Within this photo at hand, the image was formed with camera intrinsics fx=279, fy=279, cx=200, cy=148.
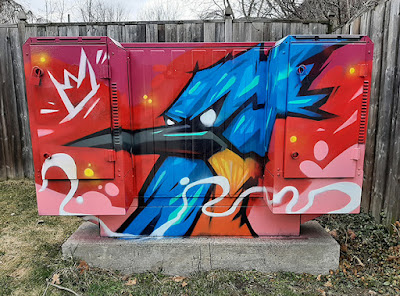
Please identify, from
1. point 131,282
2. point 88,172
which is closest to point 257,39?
point 88,172

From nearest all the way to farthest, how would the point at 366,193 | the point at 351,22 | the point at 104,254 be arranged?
the point at 104,254, the point at 366,193, the point at 351,22

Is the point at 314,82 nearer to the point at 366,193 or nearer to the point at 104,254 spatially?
the point at 366,193

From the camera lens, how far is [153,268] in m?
2.83

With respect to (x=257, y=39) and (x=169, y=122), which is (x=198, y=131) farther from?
(x=257, y=39)

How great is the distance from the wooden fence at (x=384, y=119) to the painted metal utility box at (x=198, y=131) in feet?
2.89

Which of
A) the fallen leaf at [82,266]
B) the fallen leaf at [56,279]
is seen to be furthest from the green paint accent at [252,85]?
the fallen leaf at [56,279]

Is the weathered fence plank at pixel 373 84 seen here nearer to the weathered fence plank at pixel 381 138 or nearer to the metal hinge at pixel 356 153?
the weathered fence plank at pixel 381 138


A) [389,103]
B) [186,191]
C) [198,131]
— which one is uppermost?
[389,103]

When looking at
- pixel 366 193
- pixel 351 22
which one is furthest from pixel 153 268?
pixel 351 22

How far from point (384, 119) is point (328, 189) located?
139 centimetres

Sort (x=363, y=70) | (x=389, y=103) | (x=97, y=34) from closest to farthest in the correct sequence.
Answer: (x=363, y=70)
(x=389, y=103)
(x=97, y=34)

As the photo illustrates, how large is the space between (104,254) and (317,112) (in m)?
2.46

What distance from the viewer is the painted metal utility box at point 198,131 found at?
244cm

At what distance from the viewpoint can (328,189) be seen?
8.57ft
